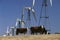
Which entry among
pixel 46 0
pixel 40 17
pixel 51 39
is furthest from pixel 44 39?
pixel 46 0

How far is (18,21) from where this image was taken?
8500cm

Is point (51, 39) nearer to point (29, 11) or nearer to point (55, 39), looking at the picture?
point (55, 39)

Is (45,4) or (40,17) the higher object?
(45,4)

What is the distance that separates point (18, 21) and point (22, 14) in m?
5.00

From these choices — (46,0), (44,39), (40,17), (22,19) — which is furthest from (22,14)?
(44,39)

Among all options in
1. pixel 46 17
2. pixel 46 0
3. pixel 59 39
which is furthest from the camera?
pixel 46 0

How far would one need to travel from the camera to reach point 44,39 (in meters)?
10.2

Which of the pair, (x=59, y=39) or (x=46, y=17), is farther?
(x=46, y=17)

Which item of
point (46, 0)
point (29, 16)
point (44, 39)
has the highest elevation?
point (46, 0)

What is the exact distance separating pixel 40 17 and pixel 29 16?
22.7 metres

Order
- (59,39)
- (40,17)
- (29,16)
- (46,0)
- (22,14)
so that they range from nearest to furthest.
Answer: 1. (59,39)
2. (40,17)
3. (46,0)
4. (29,16)
5. (22,14)

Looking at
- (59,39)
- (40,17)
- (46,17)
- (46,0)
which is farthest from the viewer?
(46,0)

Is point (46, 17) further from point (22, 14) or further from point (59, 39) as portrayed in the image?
point (59, 39)

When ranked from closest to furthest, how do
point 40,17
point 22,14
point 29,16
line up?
point 40,17, point 29,16, point 22,14
